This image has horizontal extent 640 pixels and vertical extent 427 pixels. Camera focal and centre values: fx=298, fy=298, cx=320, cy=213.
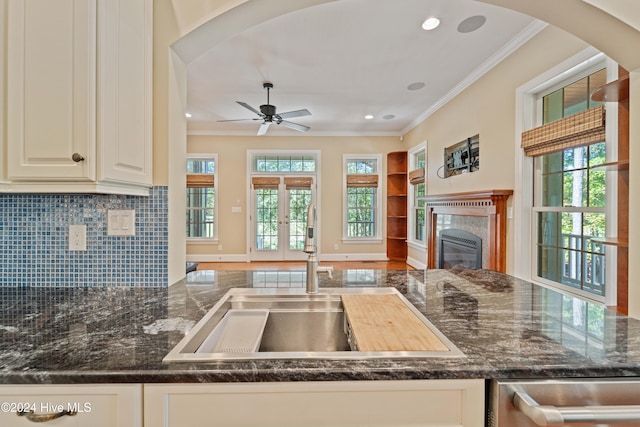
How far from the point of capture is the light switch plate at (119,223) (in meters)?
1.38

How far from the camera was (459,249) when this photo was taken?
3.77 metres

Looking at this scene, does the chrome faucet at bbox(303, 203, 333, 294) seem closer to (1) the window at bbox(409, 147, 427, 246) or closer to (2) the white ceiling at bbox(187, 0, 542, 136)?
(2) the white ceiling at bbox(187, 0, 542, 136)

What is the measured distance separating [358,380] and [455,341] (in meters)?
0.33

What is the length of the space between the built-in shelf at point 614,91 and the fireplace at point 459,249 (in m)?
1.90

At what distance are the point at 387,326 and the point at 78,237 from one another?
4.66 feet

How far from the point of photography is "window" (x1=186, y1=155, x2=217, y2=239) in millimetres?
6336

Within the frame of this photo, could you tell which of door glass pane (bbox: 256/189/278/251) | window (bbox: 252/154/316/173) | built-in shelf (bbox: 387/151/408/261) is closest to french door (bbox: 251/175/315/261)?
door glass pane (bbox: 256/189/278/251)

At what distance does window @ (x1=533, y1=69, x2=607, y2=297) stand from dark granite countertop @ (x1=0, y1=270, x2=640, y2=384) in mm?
1245

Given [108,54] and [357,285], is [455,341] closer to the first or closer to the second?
[357,285]

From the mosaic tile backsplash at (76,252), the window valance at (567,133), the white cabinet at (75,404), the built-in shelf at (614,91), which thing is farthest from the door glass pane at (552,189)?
the white cabinet at (75,404)

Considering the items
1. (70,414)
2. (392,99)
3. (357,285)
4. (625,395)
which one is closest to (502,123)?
(392,99)

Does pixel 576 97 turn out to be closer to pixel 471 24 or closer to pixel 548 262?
pixel 471 24

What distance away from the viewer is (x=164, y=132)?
141 centimetres

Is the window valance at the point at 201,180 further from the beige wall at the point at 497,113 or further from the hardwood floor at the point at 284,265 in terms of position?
the beige wall at the point at 497,113
